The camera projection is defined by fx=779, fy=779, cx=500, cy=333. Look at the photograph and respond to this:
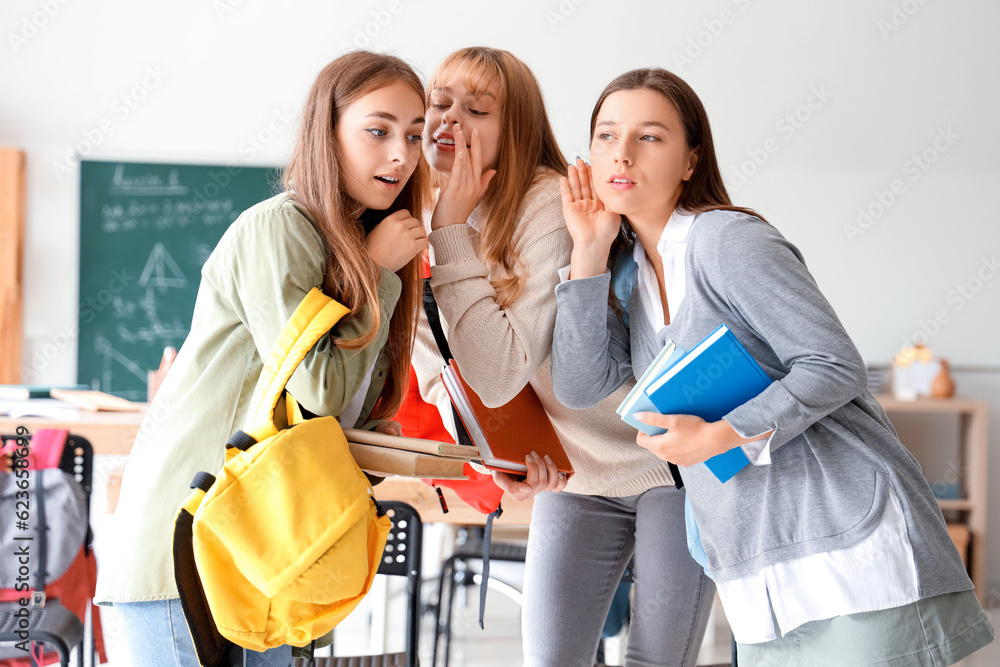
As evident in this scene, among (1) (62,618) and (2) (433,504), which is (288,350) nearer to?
(1) (62,618)

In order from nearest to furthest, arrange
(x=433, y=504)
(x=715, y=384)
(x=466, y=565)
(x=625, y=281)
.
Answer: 1. (x=715, y=384)
2. (x=625, y=281)
3. (x=433, y=504)
4. (x=466, y=565)

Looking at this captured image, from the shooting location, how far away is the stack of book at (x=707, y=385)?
1.03m

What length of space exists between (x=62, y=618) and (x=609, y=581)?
1495 mm

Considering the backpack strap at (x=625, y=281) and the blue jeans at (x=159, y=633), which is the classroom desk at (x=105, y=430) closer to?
the blue jeans at (x=159, y=633)

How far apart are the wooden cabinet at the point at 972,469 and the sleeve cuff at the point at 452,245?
11.1ft

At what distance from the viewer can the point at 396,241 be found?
1.21 meters

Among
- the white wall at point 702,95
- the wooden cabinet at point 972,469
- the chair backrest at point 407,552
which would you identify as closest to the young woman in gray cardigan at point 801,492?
the chair backrest at point 407,552

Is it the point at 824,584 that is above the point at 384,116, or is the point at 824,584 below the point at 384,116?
below

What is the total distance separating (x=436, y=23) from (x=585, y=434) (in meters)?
3.40

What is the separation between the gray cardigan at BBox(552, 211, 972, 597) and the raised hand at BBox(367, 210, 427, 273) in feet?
1.39

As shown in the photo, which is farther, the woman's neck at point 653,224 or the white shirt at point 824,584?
the woman's neck at point 653,224

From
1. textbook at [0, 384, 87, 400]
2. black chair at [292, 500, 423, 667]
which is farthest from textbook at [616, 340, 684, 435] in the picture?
textbook at [0, 384, 87, 400]

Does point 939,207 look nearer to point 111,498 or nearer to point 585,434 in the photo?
point 585,434

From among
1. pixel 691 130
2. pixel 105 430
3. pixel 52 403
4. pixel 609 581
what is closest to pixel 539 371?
pixel 609 581
